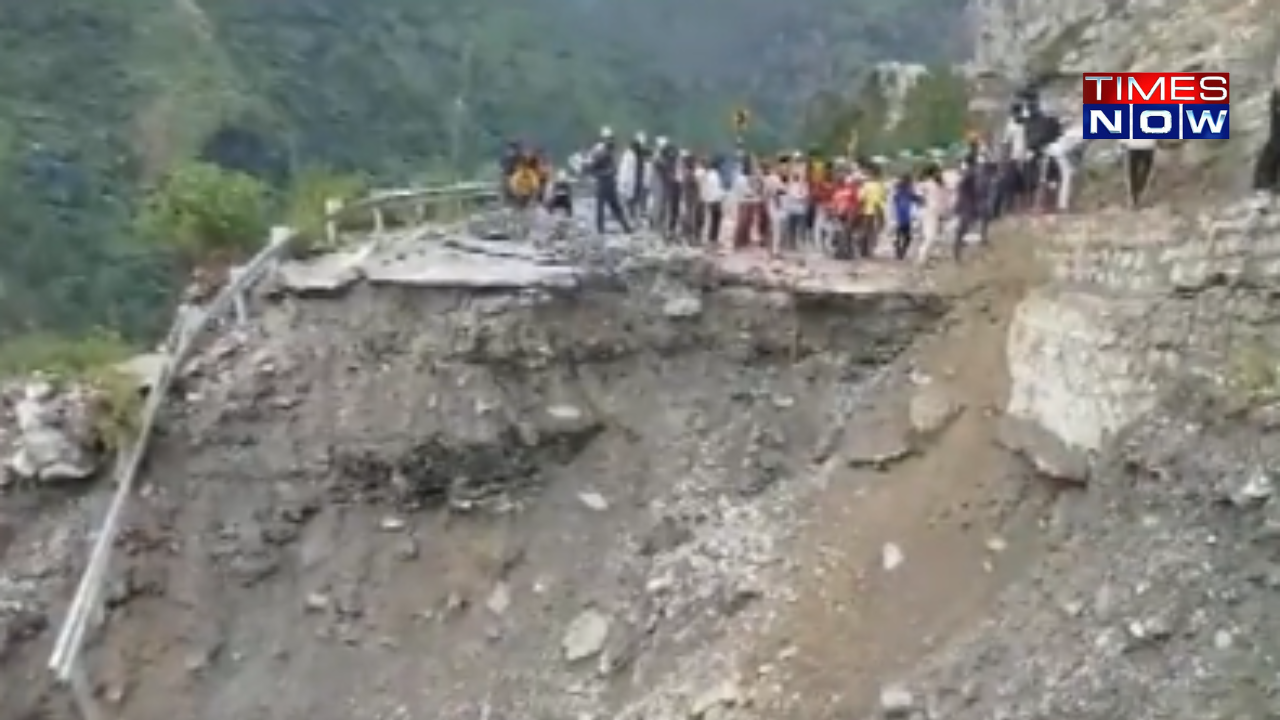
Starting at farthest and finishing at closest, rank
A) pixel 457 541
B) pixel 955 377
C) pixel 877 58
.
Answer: pixel 877 58 < pixel 457 541 < pixel 955 377

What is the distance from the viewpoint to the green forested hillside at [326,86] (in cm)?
5444

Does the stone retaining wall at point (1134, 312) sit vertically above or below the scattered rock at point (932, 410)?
above

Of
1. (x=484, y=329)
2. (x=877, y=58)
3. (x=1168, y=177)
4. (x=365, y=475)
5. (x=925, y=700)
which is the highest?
(x=877, y=58)

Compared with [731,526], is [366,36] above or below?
above

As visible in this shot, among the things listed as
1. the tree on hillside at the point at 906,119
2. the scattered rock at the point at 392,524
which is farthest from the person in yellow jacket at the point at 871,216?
the tree on hillside at the point at 906,119

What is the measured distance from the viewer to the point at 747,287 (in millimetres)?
17094

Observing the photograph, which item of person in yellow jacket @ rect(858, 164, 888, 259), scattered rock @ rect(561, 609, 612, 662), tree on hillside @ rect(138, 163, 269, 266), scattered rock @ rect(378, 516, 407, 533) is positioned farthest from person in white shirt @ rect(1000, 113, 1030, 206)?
tree on hillside @ rect(138, 163, 269, 266)

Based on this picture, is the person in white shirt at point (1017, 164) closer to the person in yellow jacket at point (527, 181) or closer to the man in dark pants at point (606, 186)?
the man in dark pants at point (606, 186)

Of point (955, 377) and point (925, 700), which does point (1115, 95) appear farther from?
point (925, 700)

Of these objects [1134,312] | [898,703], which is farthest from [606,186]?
[898,703]

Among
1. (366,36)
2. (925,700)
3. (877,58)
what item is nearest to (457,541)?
(925,700)

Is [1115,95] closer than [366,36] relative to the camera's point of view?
Yes

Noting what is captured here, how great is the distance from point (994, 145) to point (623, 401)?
14.6 feet

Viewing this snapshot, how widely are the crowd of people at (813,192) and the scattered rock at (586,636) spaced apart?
13.4ft
